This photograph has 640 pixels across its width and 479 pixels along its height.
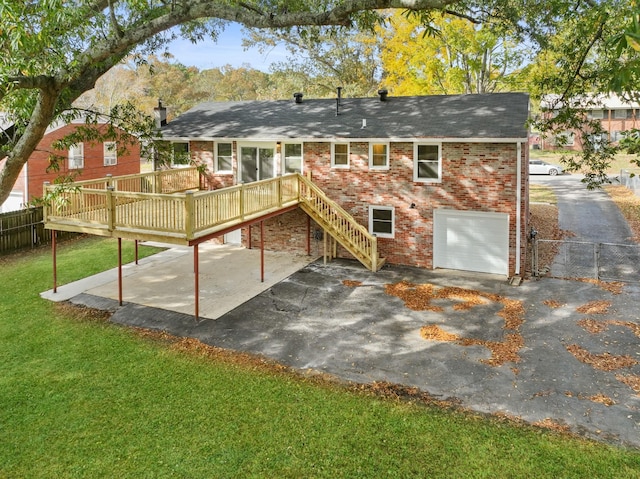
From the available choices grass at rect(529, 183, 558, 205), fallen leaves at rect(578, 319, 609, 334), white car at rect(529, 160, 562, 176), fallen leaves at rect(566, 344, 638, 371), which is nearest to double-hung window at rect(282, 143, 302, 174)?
fallen leaves at rect(578, 319, 609, 334)

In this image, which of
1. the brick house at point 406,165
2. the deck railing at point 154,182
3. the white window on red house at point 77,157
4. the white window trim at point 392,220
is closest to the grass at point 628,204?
the brick house at point 406,165

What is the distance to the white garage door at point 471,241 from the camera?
15.8 meters

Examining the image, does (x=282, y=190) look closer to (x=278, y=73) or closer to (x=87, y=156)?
(x=87, y=156)

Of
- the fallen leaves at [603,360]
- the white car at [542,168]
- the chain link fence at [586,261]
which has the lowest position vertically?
the fallen leaves at [603,360]

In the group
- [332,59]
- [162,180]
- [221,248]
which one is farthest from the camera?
[332,59]

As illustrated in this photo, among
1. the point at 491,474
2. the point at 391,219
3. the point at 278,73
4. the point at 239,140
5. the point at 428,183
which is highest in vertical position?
the point at 278,73

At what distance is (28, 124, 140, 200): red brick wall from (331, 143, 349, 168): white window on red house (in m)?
8.80

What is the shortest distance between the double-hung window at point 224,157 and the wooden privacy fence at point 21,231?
7.54m

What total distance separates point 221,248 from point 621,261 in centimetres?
1513

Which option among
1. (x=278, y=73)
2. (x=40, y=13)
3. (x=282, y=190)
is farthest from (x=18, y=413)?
(x=278, y=73)

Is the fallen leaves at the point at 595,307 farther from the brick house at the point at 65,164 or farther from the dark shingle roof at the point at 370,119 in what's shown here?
the brick house at the point at 65,164

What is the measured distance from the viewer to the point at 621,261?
17141 millimetres

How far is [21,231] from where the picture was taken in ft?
63.9

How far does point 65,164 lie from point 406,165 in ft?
60.6
